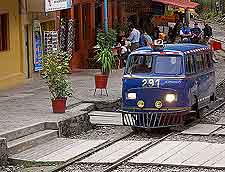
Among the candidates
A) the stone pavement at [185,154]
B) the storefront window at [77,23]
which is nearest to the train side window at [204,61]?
the stone pavement at [185,154]

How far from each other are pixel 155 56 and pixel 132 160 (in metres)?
4.46

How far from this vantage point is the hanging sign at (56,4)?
24.3m

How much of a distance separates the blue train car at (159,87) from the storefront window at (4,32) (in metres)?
7.54

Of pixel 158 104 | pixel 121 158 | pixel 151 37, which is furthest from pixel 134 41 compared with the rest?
pixel 121 158

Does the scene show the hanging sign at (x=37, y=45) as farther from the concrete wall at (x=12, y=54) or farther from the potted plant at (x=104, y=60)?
the potted plant at (x=104, y=60)

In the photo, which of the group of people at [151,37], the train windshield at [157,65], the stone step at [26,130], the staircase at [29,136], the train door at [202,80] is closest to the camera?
the staircase at [29,136]

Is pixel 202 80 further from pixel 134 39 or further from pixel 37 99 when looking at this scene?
pixel 134 39

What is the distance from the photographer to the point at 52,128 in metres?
15.6

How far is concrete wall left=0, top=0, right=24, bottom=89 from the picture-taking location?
23062mm

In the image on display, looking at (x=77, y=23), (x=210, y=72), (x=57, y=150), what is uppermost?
(x=77, y=23)

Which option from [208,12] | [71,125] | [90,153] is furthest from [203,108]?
[208,12]

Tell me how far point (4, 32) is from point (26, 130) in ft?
31.0

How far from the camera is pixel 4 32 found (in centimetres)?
2356

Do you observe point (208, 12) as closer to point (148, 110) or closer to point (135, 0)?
point (135, 0)
